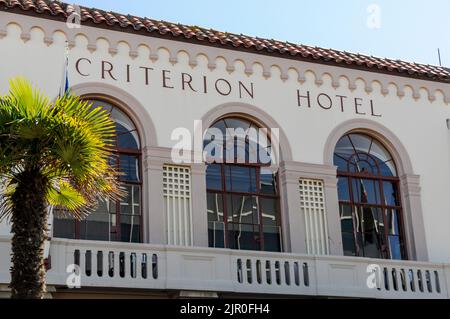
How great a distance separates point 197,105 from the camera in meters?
19.3

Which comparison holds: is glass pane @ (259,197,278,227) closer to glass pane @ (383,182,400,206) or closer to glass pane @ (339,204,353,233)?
glass pane @ (339,204,353,233)

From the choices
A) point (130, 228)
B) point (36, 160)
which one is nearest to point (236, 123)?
point (130, 228)

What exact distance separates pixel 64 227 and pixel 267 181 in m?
4.67

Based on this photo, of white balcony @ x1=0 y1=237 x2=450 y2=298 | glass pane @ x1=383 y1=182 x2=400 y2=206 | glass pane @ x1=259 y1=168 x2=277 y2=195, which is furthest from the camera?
glass pane @ x1=383 y1=182 x2=400 y2=206

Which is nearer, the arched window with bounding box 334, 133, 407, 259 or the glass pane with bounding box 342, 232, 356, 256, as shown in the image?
the glass pane with bounding box 342, 232, 356, 256

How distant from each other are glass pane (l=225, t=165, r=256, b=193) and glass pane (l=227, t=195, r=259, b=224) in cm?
18

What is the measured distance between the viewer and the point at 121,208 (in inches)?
712

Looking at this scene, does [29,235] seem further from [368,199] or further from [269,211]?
[368,199]

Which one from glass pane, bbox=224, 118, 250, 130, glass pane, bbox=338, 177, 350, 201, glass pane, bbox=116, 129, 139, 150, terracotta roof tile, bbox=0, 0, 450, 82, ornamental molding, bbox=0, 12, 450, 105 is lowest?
glass pane, bbox=338, 177, 350, 201

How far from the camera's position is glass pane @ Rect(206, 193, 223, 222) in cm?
1881

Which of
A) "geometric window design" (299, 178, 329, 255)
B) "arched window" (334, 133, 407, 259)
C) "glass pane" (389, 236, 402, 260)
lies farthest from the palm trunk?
"glass pane" (389, 236, 402, 260)

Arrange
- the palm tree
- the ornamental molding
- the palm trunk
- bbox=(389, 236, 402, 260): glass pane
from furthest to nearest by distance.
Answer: bbox=(389, 236, 402, 260): glass pane → the ornamental molding → the palm tree → the palm trunk
